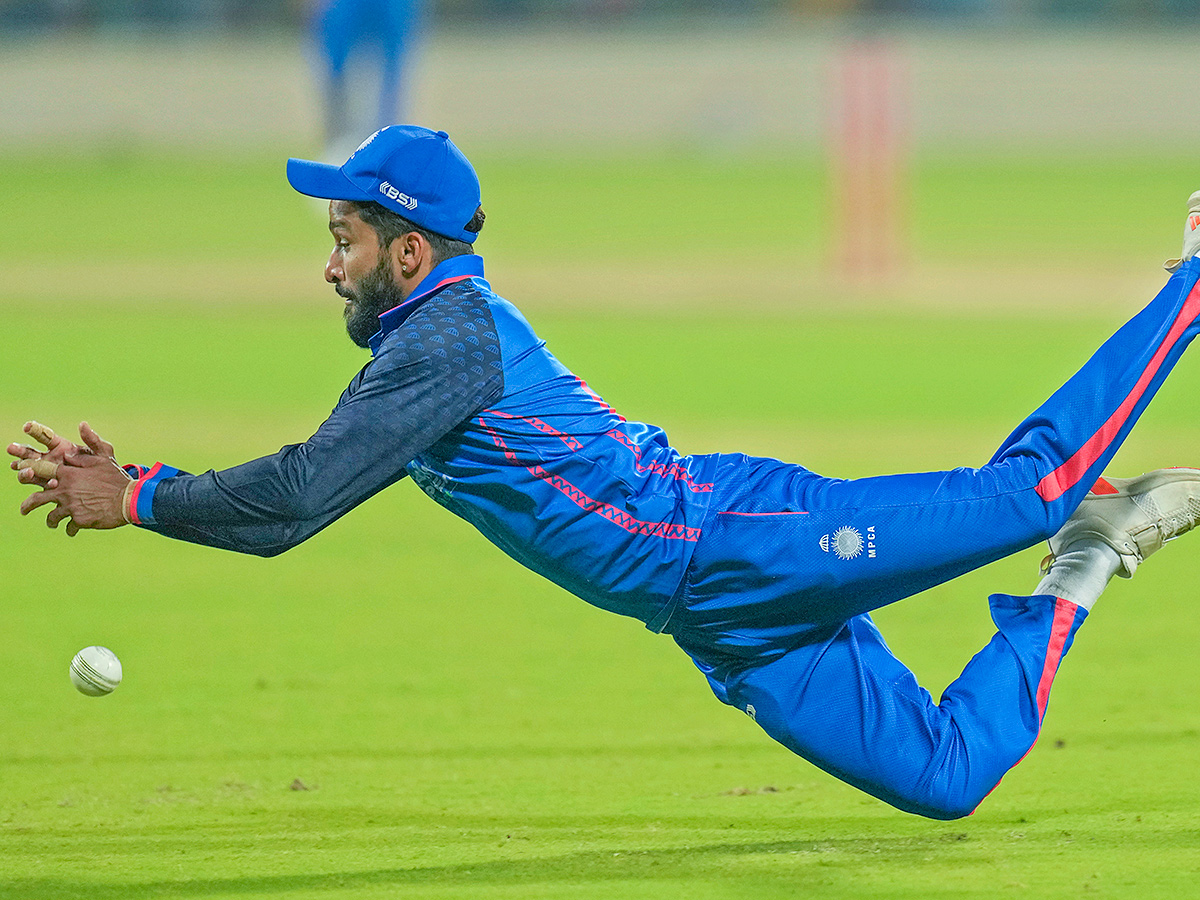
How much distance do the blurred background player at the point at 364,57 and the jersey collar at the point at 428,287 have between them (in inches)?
247

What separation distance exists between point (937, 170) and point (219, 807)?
30.9 m

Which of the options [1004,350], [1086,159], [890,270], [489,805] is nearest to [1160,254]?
[890,270]

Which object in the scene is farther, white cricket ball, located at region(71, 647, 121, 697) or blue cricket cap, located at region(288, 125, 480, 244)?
white cricket ball, located at region(71, 647, 121, 697)

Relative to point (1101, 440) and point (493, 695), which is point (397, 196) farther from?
point (493, 695)

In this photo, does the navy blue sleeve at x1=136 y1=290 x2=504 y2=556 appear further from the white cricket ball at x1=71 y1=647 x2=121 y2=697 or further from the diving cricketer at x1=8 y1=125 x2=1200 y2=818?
the white cricket ball at x1=71 y1=647 x2=121 y2=697

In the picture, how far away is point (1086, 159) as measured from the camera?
3494 cm

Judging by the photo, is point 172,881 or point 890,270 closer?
point 172,881

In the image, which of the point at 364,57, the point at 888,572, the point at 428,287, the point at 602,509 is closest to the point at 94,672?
the point at 428,287

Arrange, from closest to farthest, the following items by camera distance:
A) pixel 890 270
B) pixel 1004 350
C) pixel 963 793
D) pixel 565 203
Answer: pixel 963 793 < pixel 1004 350 < pixel 890 270 < pixel 565 203

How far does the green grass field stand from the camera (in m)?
4.31

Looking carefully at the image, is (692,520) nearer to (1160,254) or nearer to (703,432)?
(703,432)

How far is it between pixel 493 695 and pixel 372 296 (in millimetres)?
2226

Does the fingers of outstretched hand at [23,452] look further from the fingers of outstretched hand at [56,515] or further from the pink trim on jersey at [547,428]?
the pink trim on jersey at [547,428]

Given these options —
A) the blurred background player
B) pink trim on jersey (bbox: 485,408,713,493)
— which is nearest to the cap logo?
pink trim on jersey (bbox: 485,408,713,493)
